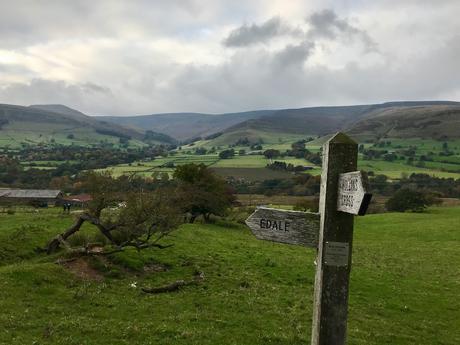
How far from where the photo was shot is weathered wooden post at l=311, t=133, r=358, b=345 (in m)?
5.51

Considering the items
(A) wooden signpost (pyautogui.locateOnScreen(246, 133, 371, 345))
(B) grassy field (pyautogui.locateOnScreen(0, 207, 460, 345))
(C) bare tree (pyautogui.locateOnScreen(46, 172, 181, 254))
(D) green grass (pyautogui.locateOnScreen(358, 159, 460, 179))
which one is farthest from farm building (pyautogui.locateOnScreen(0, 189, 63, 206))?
(D) green grass (pyautogui.locateOnScreen(358, 159, 460, 179))

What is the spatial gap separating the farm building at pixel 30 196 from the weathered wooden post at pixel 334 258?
318 ft

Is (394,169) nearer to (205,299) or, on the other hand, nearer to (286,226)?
(205,299)

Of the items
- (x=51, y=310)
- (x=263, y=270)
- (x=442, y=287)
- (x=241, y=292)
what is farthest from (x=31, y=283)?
(x=442, y=287)

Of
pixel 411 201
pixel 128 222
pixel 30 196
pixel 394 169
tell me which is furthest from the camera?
pixel 394 169

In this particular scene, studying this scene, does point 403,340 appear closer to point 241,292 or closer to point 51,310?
point 241,292

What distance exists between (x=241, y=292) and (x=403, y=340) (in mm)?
7564

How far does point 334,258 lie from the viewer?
18.0ft

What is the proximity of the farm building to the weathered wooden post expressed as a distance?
96985 mm


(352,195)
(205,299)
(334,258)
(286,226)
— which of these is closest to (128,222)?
(205,299)

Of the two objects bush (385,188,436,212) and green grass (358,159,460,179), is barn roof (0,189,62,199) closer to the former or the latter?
bush (385,188,436,212)

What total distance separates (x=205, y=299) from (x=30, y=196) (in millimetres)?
93673

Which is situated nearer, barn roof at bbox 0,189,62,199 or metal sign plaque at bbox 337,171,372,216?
metal sign plaque at bbox 337,171,372,216

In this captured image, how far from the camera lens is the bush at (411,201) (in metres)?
80.9
